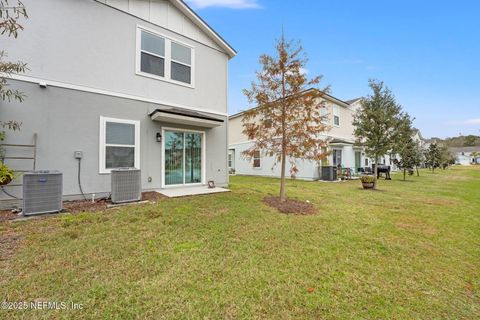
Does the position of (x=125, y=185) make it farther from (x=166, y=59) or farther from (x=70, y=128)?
(x=166, y=59)

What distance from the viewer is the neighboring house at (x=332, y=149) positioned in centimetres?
1711

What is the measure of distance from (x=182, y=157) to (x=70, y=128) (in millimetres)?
3950

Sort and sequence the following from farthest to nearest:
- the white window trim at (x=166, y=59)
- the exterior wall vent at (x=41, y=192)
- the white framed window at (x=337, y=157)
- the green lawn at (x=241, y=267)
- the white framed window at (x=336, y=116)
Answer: the white framed window at (x=336, y=116) < the white framed window at (x=337, y=157) < the white window trim at (x=166, y=59) < the exterior wall vent at (x=41, y=192) < the green lawn at (x=241, y=267)

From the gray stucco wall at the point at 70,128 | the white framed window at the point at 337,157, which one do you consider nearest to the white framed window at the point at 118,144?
the gray stucco wall at the point at 70,128

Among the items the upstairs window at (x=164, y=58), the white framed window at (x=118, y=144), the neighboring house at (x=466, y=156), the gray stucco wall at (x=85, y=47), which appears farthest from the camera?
the neighboring house at (x=466, y=156)

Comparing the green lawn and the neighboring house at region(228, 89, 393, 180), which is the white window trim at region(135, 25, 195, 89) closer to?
the green lawn

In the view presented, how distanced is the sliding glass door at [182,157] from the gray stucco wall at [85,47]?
1530 millimetres

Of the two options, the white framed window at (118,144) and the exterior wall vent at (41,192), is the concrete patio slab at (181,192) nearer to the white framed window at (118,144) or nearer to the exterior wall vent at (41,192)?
the white framed window at (118,144)

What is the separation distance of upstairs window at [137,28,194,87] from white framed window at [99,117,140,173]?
85.7 inches

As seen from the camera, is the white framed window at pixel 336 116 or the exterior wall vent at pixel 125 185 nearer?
the exterior wall vent at pixel 125 185

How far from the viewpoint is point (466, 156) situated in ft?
244

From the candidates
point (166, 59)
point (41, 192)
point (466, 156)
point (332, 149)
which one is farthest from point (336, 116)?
point (466, 156)

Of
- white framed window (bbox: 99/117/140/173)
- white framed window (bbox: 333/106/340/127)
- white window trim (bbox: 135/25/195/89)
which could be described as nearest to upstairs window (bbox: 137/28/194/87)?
white window trim (bbox: 135/25/195/89)

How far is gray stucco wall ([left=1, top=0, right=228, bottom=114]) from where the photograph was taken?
6.27 m
